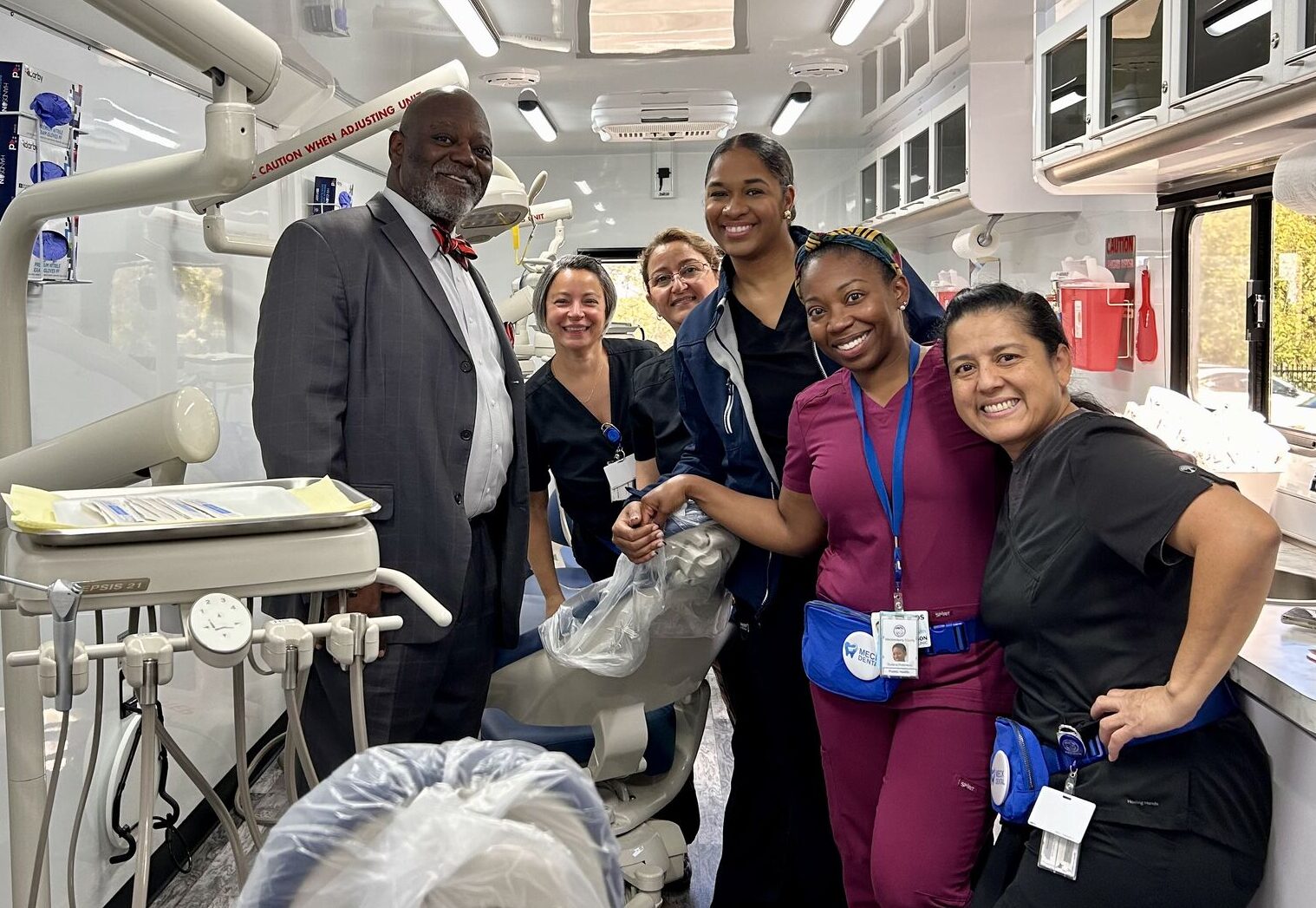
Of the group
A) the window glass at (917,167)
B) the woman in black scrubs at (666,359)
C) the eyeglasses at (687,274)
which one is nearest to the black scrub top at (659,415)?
the woman in black scrubs at (666,359)

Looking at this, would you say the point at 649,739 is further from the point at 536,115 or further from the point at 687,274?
the point at 536,115

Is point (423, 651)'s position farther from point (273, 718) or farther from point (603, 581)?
point (273, 718)

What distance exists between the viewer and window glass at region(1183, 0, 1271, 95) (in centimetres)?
214

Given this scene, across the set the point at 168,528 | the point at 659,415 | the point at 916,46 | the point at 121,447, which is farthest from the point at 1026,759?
the point at 916,46

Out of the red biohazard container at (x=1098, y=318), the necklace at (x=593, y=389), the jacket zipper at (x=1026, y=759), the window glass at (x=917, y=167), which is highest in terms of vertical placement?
the window glass at (x=917, y=167)

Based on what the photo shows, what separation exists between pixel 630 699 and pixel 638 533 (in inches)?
16.4

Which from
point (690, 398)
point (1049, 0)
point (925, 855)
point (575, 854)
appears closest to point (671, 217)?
point (1049, 0)

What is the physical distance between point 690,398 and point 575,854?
170cm

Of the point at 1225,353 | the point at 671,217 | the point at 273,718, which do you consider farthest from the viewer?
the point at 671,217

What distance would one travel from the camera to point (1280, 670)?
1.53m

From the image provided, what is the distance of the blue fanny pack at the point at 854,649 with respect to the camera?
179 cm

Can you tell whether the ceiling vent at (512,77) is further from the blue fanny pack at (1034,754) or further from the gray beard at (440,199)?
the blue fanny pack at (1034,754)

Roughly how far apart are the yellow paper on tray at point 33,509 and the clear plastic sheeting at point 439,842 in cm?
49

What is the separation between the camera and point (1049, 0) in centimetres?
354
